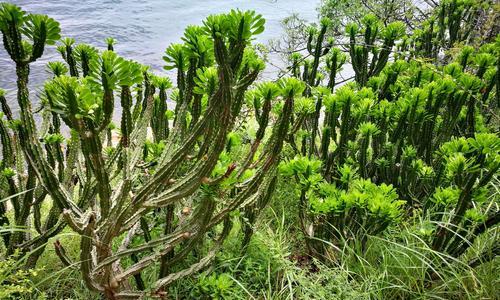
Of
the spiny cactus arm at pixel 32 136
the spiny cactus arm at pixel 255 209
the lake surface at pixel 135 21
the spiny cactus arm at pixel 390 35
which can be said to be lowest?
the lake surface at pixel 135 21

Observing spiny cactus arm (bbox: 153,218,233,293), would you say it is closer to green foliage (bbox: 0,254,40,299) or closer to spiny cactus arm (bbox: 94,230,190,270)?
spiny cactus arm (bbox: 94,230,190,270)

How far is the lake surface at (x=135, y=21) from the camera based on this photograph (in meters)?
6.50

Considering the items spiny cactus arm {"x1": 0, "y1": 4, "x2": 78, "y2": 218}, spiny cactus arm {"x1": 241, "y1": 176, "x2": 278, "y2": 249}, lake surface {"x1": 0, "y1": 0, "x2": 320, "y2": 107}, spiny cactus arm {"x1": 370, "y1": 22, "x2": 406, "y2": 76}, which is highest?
spiny cactus arm {"x1": 370, "y1": 22, "x2": 406, "y2": 76}

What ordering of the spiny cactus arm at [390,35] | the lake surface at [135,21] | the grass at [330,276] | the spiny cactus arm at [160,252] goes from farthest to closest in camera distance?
1. the lake surface at [135,21]
2. the spiny cactus arm at [390,35]
3. the grass at [330,276]
4. the spiny cactus arm at [160,252]

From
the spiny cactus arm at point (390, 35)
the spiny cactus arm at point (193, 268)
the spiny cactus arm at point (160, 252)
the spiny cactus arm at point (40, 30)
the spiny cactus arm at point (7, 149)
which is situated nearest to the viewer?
the spiny cactus arm at point (40, 30)

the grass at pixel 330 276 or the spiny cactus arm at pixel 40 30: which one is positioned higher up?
the spiny cactus arm at pixel 40 30

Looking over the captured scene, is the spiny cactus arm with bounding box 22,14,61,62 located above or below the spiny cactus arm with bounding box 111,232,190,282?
above

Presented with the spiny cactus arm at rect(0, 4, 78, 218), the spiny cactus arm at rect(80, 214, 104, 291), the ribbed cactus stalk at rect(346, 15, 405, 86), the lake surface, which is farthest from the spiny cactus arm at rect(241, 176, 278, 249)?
the lake surface

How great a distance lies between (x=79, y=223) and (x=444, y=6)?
376cm

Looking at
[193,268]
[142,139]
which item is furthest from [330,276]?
[142,139]

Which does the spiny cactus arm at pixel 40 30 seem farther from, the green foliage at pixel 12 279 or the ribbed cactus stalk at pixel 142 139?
the green foliage at pixel 12 279

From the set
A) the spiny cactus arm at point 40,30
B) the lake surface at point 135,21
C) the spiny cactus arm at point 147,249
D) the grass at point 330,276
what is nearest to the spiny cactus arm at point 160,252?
the spiny cactus arm at point 147,249

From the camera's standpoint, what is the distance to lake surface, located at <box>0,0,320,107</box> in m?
6.50

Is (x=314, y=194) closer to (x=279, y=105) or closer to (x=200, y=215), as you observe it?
(x=279, y=105)
